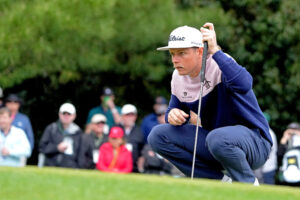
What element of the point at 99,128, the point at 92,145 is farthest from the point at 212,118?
the point at 99,128

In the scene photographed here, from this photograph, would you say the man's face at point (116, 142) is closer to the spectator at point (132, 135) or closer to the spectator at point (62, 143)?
the spectator at point (132, 135)

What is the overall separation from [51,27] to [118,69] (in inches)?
133

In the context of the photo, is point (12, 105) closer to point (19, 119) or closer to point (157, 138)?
point (19, 119)

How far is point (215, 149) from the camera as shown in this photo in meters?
7.04

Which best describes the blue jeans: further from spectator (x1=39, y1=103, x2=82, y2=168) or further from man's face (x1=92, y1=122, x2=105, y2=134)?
man's face (x1=92, y1=122, x2=105, y2=134)

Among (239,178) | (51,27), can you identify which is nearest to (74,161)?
(51,27)

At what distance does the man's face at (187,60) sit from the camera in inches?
290

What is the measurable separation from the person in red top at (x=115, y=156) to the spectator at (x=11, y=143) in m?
1.34

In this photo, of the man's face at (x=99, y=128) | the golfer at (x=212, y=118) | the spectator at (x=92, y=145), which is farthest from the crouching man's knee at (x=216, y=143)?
the man's face at (x=99, y=128)

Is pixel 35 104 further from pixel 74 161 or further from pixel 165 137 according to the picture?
pixel 165 137

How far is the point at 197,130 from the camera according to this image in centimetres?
743

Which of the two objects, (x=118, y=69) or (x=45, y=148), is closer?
(x=45, y=148)

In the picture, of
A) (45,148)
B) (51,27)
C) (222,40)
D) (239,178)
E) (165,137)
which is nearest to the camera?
(239,178)

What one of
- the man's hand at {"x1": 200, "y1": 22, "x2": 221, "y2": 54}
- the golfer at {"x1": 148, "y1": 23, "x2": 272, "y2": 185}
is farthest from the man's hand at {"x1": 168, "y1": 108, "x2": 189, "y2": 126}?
the man's hand at {"x1": 200, "y1": 22, "x2": 221, "y2": 54}
